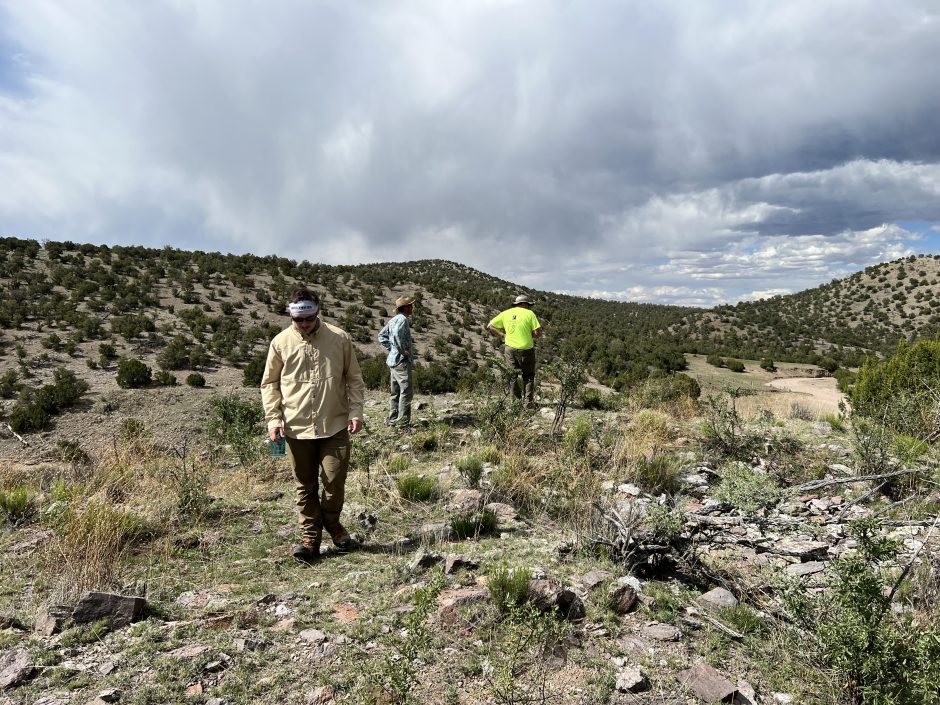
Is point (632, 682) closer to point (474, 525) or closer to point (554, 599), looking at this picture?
point (554, 599)

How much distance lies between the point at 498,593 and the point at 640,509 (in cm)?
188

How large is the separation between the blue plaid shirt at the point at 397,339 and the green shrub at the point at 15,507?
14.1 ft

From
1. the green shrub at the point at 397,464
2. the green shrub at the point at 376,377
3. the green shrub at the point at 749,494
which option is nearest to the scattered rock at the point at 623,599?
the green shrub at the point at 749,494

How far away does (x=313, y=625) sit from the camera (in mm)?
2906

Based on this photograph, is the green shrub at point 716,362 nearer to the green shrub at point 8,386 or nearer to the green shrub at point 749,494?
the green shrub at point 749,494

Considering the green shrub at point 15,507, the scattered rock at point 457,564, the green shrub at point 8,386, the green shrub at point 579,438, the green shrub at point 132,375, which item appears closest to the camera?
the scattered rock at point 457,564

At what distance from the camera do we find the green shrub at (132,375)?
53.3ft

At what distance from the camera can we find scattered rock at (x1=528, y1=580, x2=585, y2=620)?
9.77ft

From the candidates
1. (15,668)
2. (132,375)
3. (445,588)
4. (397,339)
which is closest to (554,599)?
(445,588)

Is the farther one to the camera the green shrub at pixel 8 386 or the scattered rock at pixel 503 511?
the green shrub at pixel 8 386

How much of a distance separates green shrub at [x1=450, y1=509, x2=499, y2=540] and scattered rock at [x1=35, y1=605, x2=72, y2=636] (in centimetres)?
263

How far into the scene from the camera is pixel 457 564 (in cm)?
356

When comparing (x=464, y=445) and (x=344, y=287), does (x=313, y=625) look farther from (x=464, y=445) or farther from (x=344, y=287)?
(x=344, y=287)

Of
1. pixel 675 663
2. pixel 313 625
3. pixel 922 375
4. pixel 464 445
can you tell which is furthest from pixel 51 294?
pixel 922 375
